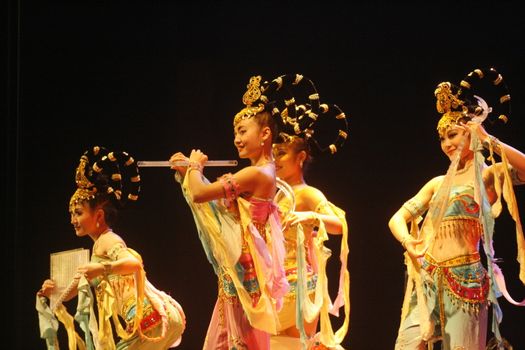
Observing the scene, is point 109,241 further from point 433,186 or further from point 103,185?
point 433,186

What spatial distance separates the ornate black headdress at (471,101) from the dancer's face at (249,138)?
0.86m

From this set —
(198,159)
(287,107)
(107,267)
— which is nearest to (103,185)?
(107,267)

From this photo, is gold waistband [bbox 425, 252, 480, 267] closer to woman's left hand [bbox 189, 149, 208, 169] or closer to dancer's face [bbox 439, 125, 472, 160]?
dancer's face [bbox 439, 125, 472, 160]

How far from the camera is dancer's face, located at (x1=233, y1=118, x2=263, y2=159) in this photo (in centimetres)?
395

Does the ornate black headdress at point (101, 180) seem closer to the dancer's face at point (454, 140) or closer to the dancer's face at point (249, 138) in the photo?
the dancer's face at point (249, 138)

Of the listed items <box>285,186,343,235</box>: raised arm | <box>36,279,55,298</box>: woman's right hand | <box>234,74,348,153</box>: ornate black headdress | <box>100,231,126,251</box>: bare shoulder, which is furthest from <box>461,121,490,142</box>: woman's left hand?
<box>36,279,55,298</box>: woman's right hand

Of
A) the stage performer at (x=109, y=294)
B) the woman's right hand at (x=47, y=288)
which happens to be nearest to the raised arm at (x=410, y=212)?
the stage performer at (x=109, y=294)

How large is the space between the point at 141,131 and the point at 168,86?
0.33 metres

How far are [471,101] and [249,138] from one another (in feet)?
3.47

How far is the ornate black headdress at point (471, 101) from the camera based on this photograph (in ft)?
13.3

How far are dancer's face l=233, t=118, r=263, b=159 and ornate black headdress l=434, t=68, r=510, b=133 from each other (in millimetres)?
861

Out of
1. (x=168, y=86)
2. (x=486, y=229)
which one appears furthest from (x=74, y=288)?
(x=486, y=229)

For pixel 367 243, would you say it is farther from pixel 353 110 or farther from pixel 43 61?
pixel 43 61

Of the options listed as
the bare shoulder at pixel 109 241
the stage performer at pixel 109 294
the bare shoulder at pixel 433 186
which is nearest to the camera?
the bare shoulder at pixel 433 186
